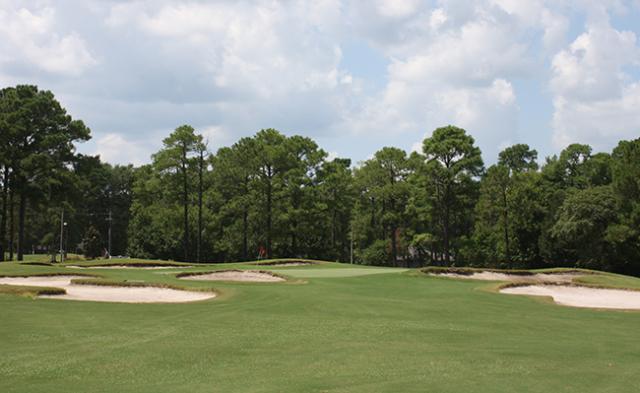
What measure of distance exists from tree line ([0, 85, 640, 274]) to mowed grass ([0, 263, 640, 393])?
4022 cm

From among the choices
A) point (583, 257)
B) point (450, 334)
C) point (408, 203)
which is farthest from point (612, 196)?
point (450, 334)

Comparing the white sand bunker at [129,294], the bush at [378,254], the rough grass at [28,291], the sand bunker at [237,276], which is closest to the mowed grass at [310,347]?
the rough grass at [28,291]

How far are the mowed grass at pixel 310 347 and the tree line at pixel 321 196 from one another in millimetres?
40219

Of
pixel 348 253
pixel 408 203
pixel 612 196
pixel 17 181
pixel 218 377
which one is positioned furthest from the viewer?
pixel 348 253

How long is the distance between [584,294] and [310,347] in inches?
800

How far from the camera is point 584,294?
2764 cm

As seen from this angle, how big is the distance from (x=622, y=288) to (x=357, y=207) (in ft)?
178

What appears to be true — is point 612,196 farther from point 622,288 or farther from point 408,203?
point 622,288

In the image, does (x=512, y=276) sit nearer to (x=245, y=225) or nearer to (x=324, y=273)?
(x=324, y=273)

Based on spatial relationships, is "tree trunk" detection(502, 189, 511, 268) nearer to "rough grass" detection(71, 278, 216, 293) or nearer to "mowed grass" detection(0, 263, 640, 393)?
"mowed grass" detection(0, 263, 640, 393)

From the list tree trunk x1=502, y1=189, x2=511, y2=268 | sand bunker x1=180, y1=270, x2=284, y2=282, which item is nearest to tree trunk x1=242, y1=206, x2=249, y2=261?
tree trunk x1=502, y1=189, x2=511, y2=268

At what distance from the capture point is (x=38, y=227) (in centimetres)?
11100

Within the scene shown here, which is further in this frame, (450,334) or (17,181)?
(17,181)

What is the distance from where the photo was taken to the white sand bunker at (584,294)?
24.3 m
